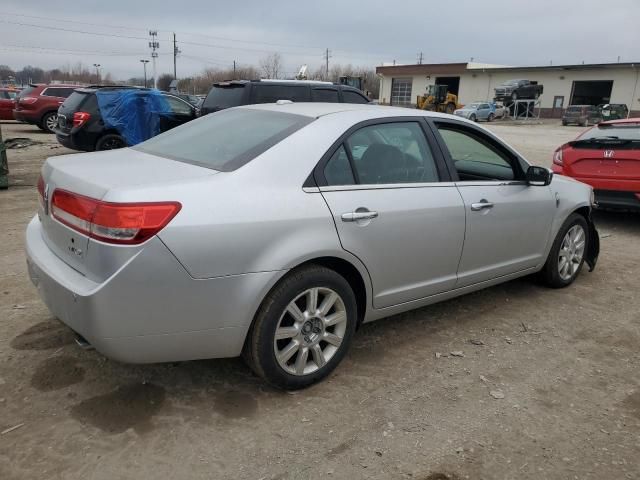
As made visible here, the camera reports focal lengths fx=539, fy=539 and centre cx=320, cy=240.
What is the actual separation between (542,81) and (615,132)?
160 ft

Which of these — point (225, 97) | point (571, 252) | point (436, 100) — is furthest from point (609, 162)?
point (436, 100)

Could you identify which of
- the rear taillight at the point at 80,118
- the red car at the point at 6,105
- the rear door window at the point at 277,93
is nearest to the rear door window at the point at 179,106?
the rear taillight at the point at 80,118

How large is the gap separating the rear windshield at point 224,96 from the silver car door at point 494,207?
5.85 meters

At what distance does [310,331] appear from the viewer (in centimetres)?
301

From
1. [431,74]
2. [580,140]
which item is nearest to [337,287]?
[580,140]

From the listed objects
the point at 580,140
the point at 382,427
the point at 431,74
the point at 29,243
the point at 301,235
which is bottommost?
the point at 382,427

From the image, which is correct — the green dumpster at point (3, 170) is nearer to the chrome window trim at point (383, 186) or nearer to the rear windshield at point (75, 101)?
the rear windshield at point (75, 101)

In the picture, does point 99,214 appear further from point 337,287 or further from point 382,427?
point 382,427

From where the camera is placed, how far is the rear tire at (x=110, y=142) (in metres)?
10.9

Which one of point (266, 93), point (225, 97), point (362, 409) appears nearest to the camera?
point (362, 409)

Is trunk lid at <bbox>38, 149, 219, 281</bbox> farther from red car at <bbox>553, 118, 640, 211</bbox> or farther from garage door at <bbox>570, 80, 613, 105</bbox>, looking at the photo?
garage door at <bbox>570, 80, 613, 105</bbox>

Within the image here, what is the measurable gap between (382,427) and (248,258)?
3.65 feet

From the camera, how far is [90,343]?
2578 mm

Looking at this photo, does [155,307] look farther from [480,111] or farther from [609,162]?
[480,111]
